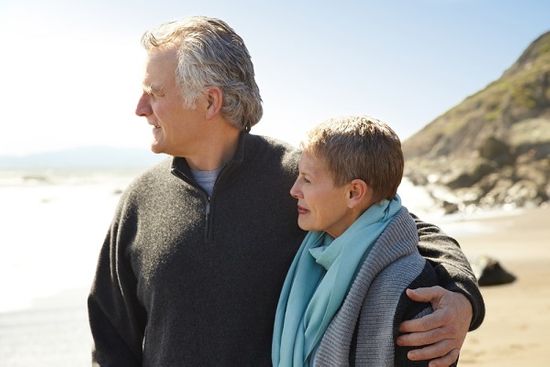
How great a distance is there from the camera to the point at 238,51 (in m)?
2.78

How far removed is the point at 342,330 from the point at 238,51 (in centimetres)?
108

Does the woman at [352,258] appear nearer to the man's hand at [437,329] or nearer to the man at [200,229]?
the man's hand at [437,329]

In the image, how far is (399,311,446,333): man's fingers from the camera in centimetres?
218

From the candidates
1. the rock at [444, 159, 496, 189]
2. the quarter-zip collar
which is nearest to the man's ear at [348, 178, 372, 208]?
the quarter-zip collar

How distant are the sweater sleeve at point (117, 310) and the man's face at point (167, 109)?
13.5 inches

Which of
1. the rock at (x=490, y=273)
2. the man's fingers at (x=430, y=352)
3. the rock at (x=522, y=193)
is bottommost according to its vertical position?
the rock at (x=522, y=193)

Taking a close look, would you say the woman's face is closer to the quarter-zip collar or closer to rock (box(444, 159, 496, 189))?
the quarter-zip collar

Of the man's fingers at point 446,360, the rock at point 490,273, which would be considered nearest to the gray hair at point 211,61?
the man's fingers at point 446,360

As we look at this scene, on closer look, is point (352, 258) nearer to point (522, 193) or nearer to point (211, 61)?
point (211, 61)

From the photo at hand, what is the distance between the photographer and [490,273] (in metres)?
11.0

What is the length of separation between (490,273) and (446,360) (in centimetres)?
919

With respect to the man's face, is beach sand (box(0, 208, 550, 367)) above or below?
below

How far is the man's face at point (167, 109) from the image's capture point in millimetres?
2734

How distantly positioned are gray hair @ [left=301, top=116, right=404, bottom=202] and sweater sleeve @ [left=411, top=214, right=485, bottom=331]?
281mm
